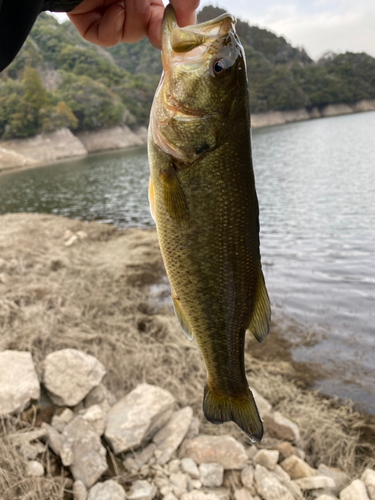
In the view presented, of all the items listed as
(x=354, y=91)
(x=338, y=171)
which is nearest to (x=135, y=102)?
(x=354, y=91)

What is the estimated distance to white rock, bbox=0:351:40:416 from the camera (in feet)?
12.8

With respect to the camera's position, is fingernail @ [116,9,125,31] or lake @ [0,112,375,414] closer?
fingernail @ [116,9,125,31]

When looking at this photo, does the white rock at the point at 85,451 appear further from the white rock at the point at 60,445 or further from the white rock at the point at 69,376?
the white rock at the point at 69,376

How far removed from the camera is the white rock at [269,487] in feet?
12.5

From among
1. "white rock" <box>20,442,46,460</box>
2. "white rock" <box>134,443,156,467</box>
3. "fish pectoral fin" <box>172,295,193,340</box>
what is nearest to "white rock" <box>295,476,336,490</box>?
"white rock" <box>134,443,156,467</box>

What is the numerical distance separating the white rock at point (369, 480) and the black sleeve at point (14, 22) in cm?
509

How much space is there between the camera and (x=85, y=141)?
78.6 meters

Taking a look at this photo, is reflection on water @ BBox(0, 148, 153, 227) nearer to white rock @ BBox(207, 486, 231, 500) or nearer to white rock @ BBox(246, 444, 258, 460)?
white rock @ BBox(246, 444, 258, 460)

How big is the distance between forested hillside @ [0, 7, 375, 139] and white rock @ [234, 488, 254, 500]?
242ft

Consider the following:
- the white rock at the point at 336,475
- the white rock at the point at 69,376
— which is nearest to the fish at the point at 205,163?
the white rock at the point at 69,376

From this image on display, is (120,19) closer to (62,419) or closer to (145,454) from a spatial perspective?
(62,419)

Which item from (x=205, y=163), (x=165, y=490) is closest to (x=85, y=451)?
(x=165, y=490)

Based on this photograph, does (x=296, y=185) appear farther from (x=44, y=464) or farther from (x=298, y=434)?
(x=44, y=464)

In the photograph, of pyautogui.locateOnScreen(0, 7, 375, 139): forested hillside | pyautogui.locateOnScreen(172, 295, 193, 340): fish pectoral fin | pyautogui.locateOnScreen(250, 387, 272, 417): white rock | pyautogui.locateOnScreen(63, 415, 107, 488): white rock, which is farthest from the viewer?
pyautogui.locateOnScreen(0, 7, 375, 139): forested hillside
